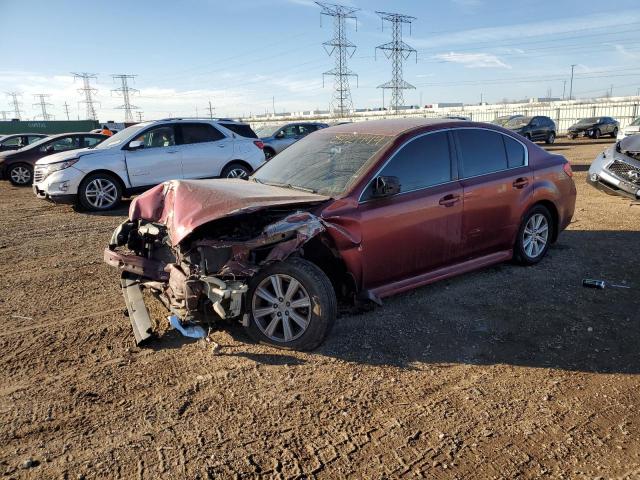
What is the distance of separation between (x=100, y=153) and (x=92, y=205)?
1.05 m

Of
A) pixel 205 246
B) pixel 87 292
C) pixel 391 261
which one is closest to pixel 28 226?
pixel 87 292

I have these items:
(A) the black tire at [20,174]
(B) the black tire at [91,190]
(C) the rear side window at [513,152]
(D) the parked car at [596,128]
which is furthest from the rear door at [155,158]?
(D) the parked car at [596,128]

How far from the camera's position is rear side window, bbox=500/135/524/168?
5.39 meters

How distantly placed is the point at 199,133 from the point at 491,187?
7.38m

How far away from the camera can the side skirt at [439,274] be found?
4.27 meters

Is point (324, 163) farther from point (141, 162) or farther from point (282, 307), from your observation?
point (141, 162)

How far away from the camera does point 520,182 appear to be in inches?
211

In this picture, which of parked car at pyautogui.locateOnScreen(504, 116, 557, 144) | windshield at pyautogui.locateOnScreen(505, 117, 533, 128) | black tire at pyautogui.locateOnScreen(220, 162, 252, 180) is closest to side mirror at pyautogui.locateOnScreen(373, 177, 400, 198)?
black tire at pyautogui.locateOnScreen(220, 162, 252, 180)

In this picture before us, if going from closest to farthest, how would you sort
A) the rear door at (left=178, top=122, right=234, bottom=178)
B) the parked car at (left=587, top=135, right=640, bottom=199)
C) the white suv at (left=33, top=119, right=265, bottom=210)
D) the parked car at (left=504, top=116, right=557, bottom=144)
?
the parked car at (left=587, top=135, right=640, bottom=199) → the white suv at (left=33, top=119, right=265, bottom=210) → the rear door at (left=178, top=122, right=234, bottom=178) → the parked car at (left=504, top=116, right=557, bottom=144)

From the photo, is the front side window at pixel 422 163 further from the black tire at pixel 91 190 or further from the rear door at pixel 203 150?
the black tire at pixel 91 190

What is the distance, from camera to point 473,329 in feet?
13.7

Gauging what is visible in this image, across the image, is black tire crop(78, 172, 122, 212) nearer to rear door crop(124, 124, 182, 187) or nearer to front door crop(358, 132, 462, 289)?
rear door crop(124, 124, 182, 187)

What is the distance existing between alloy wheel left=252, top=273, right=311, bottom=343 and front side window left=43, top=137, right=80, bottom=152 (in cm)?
1379

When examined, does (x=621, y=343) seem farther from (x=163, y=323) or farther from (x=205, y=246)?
(x=163, y=323)
